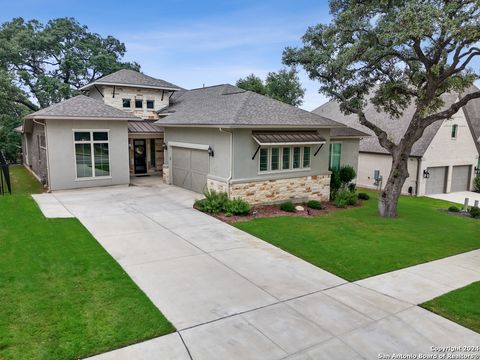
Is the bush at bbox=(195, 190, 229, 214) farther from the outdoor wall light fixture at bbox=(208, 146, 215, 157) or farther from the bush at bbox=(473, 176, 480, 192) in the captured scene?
the bush at bbox=(473, 176, 480, 192)

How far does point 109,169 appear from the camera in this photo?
53.5ft

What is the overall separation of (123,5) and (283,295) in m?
16.3

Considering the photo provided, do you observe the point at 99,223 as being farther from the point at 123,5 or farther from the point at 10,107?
the point at 10,107

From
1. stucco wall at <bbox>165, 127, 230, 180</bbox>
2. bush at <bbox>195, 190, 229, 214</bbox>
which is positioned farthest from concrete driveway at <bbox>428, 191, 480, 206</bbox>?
bush at <bbox>195, 190, 229, 214</bbox>

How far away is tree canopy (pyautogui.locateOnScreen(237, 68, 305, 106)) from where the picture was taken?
1286 inches

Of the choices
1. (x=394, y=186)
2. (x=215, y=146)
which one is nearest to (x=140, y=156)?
(x=215, y=146)

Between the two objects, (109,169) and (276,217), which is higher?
(109,169)

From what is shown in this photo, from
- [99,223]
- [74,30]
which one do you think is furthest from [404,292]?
[74,30]

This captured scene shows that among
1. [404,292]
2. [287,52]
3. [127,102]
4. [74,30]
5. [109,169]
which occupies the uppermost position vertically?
[74,30]

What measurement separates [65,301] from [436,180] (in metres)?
25.2

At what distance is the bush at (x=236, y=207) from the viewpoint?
1258cm

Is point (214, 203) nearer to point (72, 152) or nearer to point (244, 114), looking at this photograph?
point (244, 114)

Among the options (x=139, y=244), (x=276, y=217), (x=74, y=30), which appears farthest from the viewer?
(x=74, y=30)

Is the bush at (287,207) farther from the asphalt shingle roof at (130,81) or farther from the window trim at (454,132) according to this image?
the window trim at (454,132)
